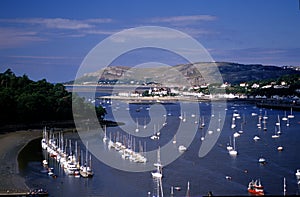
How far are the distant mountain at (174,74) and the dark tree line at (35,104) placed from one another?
174 feet

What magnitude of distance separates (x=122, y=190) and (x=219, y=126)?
20.6 meters

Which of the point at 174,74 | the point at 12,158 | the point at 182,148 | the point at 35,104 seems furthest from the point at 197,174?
the point at 174,74

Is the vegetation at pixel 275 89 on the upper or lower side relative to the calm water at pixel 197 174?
upper

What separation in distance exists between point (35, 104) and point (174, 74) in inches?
3170

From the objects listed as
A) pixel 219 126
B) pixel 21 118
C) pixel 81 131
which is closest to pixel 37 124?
pixel 21 118

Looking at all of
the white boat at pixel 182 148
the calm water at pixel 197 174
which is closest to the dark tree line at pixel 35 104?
the calm water at pixel 197 174

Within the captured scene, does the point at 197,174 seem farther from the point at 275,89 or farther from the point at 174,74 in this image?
the point at 174,74

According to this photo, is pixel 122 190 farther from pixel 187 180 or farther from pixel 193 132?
pixel 193 132

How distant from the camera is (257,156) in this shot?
22.8m

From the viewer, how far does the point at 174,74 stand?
378 feet

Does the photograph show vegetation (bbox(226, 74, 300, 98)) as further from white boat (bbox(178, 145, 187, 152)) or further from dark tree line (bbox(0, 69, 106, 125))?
white boat (bbox(178, 145, 187, 152))

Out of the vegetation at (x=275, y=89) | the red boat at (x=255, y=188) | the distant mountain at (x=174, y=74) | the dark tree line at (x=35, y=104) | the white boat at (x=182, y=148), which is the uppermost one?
the distant mountain at (x=174, y=74)

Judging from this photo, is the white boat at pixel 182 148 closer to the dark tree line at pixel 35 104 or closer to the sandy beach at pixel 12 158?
the sandy beach at pixel 12 158

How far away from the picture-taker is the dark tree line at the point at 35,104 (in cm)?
3506
